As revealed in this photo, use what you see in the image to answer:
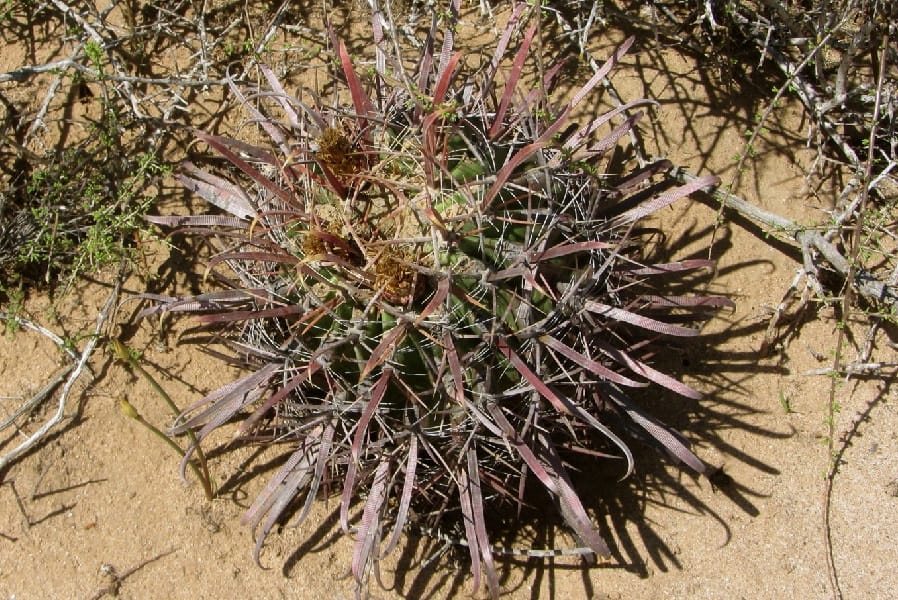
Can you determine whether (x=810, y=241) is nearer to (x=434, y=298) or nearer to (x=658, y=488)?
(x=658, y=488)

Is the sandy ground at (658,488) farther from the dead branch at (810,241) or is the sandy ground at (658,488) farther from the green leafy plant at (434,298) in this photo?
the green leafy plant at (434,298)

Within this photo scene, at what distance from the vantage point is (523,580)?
228cm

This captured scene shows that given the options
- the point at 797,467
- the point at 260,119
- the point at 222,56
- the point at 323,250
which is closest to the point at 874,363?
the point at 797,467

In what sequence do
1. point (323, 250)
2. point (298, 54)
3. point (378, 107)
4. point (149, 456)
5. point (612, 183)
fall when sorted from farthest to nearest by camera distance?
point (298, 54) → point (149, 456) → point (612, 183) → point (378, 107) → point (323, 250)

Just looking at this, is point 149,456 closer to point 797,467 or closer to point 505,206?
point 505,206

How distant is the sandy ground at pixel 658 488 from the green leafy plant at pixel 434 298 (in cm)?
26

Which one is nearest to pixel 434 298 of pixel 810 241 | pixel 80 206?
pixel 810 241

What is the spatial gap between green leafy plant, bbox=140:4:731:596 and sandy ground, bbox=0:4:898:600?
0.26 m

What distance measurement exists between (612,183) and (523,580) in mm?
1074

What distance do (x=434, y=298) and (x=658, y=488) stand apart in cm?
104

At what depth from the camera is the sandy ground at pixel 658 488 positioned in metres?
2.24

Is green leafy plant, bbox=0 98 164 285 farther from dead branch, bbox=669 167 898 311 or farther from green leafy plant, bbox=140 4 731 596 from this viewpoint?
dead branch, bbox=669 167 898 311

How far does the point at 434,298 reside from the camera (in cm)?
165

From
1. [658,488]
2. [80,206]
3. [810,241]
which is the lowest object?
[658,488]
